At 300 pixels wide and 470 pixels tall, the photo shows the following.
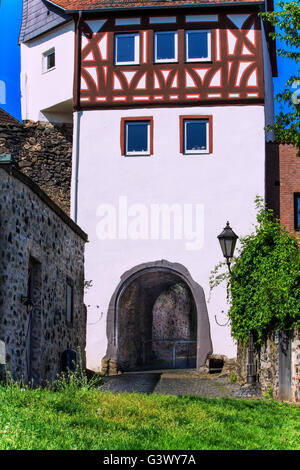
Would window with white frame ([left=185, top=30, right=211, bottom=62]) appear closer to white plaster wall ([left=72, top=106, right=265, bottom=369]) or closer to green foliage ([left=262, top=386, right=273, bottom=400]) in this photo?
white plaster wall ([left=72, top=106, right=265, bottom=369])

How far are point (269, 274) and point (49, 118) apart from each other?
11.4m

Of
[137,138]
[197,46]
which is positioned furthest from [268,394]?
[197,46]

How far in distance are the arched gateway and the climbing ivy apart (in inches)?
147

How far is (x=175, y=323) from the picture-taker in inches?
1266

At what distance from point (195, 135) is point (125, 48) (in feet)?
11.8

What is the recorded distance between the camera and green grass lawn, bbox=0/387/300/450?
6.51 metres

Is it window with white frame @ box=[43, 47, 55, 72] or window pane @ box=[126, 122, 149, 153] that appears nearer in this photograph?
window pane @ box=[126, 122, 149, 153]

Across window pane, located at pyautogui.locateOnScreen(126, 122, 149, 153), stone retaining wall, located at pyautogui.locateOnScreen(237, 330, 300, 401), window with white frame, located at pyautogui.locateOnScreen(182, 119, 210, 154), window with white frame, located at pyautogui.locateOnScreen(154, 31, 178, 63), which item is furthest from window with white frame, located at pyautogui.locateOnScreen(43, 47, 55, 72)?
stone retaining wall, located at pyautogui.locateOnScreen(237, 330, 300, 401)

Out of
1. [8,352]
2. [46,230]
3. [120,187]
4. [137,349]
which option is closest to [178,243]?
[120,187]

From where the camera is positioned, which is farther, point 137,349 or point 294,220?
point 137,349

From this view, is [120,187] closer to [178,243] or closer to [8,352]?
[178,243]

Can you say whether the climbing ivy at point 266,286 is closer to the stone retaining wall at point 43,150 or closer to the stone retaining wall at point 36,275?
the stone retaining wall at point 36,275

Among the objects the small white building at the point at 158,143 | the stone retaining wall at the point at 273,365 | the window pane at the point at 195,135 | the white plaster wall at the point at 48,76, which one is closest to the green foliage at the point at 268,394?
the stone retaining wall at the point at 273,365

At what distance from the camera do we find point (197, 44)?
21453 mm
